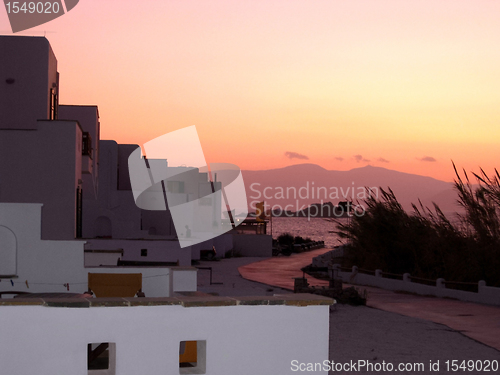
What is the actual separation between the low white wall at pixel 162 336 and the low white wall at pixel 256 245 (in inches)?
1676

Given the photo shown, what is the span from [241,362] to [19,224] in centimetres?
947

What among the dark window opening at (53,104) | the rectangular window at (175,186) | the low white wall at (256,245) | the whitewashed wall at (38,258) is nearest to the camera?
the whitewashed wall at (38,258)

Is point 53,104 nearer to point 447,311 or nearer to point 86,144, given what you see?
point 86,144

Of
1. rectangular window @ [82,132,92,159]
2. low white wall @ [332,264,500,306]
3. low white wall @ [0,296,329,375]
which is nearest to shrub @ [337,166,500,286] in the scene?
low white wall @ [332,264,500,306]

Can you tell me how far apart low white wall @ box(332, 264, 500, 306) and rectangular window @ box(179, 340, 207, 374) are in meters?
15.6

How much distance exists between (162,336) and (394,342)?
9.26m

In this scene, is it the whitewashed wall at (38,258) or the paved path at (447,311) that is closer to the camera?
the whitewashed wall at (38,258)

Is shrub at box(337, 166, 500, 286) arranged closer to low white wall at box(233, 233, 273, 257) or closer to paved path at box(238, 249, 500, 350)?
paved path at box(238, 249, 500, 350)

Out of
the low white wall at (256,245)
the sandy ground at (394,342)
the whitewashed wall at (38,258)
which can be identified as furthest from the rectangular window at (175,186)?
the whitewashed wall at (38,258)

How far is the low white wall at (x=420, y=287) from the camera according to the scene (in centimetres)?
1991

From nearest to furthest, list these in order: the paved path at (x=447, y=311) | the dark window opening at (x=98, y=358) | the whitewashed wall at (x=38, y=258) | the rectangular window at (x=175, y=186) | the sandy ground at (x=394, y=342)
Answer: the dark window opening at (x=98, y=358) → the sandy ground at (x=394, y=342) → the whitewashed wall at (x=38, y=258) → the paved path at (x=447, y=311) → the rectangular window at (x=175, y=186)

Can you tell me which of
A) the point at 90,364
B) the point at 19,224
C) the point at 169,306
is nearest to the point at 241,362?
the point at 169,306

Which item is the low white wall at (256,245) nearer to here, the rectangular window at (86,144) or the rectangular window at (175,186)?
the rectangular window at (175,186)

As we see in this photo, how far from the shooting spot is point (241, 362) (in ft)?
19.3
